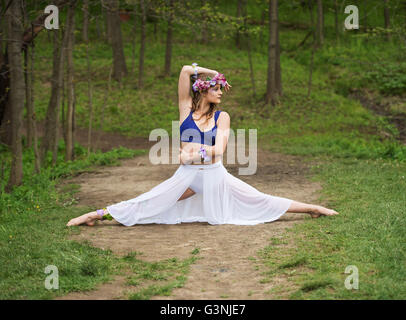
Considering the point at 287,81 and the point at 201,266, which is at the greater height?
the point at 287,81

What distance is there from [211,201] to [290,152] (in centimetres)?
840

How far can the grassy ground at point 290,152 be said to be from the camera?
5.11 m

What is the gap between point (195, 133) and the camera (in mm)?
7480

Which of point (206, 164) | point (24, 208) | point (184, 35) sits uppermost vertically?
point (184, 35)

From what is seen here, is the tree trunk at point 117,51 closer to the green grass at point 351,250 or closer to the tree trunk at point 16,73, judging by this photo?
the tree trunk at point 16,73

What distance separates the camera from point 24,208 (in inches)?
372

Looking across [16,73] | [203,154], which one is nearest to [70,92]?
[16,73]

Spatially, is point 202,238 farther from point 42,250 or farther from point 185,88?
point 185,88

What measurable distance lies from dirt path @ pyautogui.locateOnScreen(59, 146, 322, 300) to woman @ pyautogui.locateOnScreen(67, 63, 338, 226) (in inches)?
7.2

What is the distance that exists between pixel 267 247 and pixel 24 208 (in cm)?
497

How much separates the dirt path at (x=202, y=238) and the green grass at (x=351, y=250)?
0.92 feet

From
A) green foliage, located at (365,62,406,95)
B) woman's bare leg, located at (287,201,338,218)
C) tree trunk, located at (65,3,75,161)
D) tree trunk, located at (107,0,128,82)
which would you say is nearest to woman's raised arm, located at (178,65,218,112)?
woman's bare leg, located at (287,201,338,218)
